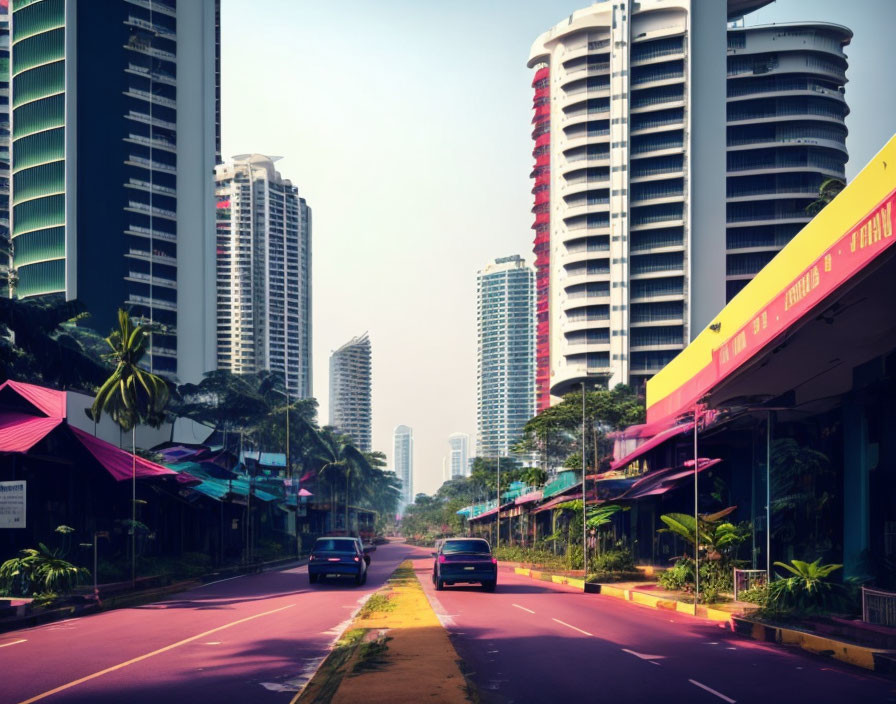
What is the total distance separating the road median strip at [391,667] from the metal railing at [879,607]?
25.2 feet

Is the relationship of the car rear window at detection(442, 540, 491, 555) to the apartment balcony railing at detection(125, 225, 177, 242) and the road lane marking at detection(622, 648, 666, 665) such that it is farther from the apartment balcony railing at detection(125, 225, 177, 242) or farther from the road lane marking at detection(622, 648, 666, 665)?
the apartment balcony railing at detection(125, 225, 177, 242)

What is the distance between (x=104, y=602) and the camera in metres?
26.3

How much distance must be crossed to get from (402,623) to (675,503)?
83.5 feet

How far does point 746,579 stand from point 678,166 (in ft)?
310

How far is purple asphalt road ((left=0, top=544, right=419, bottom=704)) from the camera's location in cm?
1171

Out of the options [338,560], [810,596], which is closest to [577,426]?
[338,560]

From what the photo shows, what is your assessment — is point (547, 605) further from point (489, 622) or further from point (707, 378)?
point (707, 378)

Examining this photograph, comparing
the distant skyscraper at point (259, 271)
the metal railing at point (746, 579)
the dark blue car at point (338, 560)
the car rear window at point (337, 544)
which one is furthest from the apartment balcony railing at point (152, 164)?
the metal railing at point (746, 579)

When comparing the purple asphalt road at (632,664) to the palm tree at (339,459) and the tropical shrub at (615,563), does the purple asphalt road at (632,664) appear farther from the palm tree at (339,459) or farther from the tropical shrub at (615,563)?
the palm tree at (339,459)

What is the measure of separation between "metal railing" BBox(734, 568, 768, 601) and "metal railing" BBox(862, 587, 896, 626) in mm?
8311

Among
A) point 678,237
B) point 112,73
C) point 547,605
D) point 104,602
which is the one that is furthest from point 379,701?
point 112,73

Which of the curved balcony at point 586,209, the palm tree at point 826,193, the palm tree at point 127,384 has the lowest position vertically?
the palm tree at point 127,384

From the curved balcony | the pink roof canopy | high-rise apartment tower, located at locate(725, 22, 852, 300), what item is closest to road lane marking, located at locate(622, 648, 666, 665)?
the pink roof canopy

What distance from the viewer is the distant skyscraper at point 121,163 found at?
11206cm
